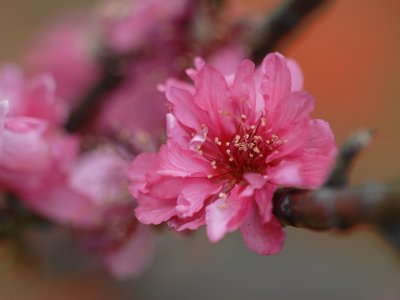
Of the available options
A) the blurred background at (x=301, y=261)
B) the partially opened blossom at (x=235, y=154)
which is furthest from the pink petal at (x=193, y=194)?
the blurred background at (x=301, y=261)

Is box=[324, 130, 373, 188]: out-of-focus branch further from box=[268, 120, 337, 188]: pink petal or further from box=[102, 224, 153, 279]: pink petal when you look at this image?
box=[102, 224, 153, 279]: pink petal

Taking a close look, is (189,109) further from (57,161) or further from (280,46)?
(280,46)

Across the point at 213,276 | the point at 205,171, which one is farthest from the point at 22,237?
the point at 213,276

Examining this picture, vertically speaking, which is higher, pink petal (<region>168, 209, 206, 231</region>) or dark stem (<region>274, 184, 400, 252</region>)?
pink petal (<region>168, 209, 206, 231</region>)

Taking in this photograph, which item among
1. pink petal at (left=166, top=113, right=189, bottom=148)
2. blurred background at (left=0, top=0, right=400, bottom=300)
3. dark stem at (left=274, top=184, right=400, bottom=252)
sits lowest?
blurred background at (left=0, top=0, right=400, bottom=300)

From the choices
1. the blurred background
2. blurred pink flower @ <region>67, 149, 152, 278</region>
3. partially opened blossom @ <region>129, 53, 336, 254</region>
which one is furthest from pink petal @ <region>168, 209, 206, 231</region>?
the blurred background

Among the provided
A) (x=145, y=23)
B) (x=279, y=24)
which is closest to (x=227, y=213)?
(x=279, y=24)
